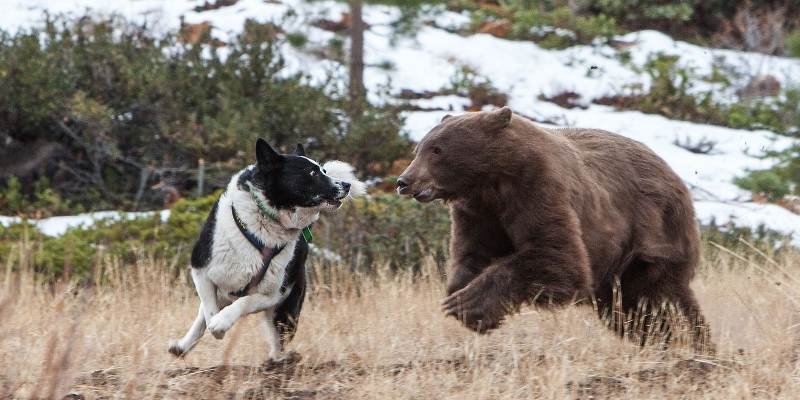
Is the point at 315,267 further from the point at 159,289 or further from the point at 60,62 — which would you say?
the point at 60,62

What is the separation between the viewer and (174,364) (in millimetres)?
5762

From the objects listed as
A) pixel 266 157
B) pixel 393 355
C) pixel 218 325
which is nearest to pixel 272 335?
pixel 218 325

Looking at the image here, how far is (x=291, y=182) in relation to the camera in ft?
20.2

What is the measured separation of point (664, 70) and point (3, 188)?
9.46 metres

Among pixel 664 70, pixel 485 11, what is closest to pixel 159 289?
pixel 664 70

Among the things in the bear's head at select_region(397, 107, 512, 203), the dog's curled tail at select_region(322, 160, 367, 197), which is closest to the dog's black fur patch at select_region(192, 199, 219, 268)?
the dog's curled tail at select_region(322, 160, 367, 197)

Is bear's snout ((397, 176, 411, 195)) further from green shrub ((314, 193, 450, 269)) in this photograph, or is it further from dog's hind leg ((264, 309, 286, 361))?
green shrub ((314, 193, 450, 269))

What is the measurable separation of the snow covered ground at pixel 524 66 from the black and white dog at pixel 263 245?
718 cm

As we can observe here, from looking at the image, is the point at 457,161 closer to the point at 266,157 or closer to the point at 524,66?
the point at 266,157

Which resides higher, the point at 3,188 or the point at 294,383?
the point at 294,383

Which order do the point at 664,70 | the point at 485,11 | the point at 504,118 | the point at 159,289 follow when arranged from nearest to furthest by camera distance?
1. the point at 504,118
2. the point at 159,289
3. the point at 664,70
4. the point at 485,11

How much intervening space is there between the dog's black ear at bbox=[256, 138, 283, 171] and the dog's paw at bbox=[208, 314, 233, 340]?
0.99 meters

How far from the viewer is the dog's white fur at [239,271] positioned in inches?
230

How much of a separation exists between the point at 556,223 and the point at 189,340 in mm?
2083
